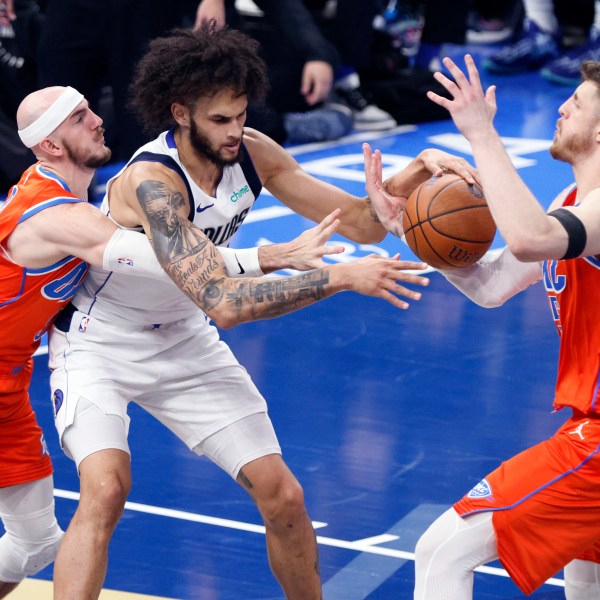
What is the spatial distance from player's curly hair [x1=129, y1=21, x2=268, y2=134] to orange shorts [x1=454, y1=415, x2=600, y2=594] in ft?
5.77

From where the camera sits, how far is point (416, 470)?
6316mm

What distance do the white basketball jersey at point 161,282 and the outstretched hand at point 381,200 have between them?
1.61 ft

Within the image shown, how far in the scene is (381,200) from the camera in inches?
203

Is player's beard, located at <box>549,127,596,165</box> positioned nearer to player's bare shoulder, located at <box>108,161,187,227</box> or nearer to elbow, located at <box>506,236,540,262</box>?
elbow, located at <box>506,236,540,262</box>

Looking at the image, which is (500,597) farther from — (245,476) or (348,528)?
(245,476)

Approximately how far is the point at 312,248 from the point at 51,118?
1.21 metres

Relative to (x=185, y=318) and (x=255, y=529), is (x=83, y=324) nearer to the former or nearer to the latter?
(x=185, y=318)

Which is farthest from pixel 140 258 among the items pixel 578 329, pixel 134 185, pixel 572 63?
pixel 572 63

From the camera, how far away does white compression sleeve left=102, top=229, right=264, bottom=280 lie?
15.1ft

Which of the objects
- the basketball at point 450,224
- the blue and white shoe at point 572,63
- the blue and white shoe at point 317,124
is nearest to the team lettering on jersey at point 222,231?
the basketball at point 450,224

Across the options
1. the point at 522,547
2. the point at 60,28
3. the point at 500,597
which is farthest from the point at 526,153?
the point at 522,547

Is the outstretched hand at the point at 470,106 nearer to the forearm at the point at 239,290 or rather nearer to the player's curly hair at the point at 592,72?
the player's curly hair at the point at 592,72

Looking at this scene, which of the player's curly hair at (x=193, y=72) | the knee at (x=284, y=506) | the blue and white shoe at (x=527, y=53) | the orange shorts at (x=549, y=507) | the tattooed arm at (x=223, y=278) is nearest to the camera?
the orange shorts at (x=549, y=507)

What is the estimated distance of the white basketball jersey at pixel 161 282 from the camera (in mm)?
4926
